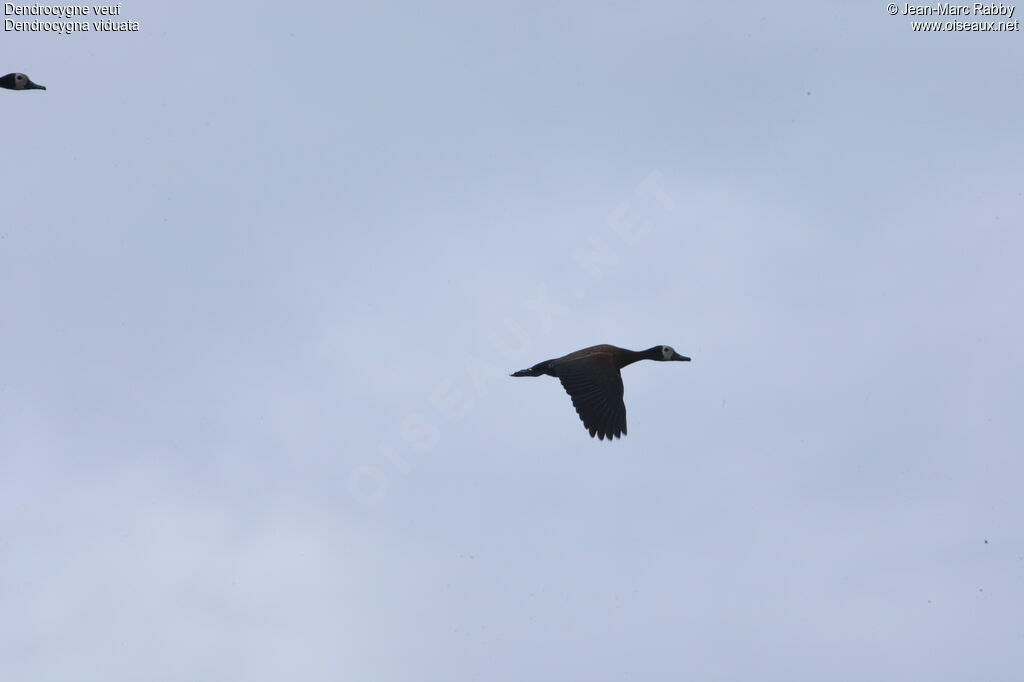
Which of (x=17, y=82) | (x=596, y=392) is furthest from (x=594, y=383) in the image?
(x=17, y=82)

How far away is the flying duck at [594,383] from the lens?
118 ft

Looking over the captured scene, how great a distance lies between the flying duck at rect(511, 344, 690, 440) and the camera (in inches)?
1419

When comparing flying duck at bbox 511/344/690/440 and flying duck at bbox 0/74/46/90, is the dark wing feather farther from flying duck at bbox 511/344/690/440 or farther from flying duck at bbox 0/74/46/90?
flying duck at bbox 0/74/46/90

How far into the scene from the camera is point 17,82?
3831cm

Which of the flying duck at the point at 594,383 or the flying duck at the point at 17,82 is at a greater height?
the flying duck at the point at 17,82

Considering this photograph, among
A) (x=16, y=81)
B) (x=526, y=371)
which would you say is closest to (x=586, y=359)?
(x=526, y=371)

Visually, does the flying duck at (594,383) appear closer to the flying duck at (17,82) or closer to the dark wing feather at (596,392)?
the dark wing feather at (596,392)

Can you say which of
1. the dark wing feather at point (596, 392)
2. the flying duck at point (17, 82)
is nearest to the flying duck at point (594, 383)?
the dark wing feather at point (596, 392)

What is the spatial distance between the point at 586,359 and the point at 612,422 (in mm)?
2167

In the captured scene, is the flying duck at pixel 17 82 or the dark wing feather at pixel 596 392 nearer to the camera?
the dark wing feather at pixel 596 392

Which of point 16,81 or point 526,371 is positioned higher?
point 16,81

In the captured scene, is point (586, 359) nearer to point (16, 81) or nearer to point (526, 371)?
point (526, 371)

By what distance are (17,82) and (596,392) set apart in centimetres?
1476

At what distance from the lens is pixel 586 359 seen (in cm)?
3769
